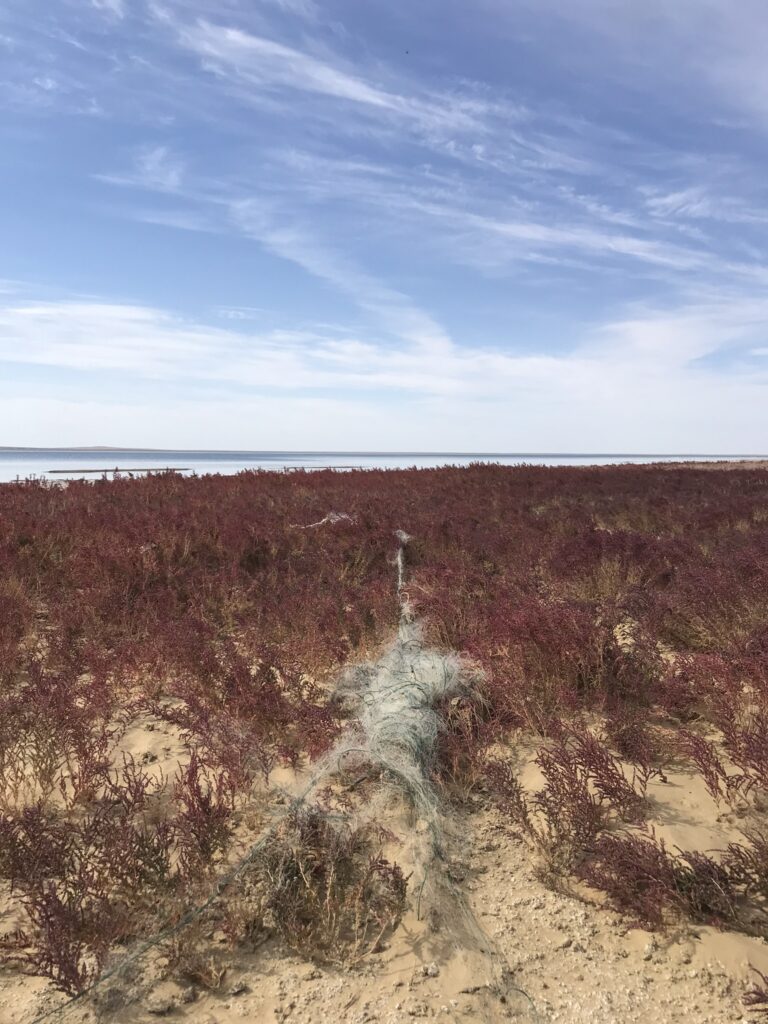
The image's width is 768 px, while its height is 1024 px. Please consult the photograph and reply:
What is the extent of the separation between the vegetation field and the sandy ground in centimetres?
Result: 1

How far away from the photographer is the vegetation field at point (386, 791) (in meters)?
2.18

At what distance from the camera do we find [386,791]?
3141 mm

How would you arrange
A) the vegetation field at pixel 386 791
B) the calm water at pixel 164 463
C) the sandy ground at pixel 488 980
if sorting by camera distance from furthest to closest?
the calm water at pixel 164 463, the vegetation field at pixel 386 791, the sandy ground at pixel 488 980

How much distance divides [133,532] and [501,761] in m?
6.02

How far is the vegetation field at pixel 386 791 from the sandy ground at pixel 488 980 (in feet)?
0.03

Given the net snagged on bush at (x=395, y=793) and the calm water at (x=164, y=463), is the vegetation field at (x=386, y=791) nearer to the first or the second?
the net snagged on bush at (x=395, y=793)

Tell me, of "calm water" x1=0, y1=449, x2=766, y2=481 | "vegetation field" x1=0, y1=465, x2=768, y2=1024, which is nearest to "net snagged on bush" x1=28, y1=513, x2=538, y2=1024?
"vegetation field" x1=0, y1=465, x2=768, y2=1024

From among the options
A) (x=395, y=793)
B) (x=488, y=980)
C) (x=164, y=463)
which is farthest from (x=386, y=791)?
(x=164, y=463)

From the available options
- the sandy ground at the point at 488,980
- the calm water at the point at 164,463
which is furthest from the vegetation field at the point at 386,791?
the calm water at the point at 164,463

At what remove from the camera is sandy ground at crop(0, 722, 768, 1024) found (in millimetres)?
2041

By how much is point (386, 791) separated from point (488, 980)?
1.06 metres

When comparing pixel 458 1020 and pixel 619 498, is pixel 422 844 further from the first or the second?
pixel 619 498

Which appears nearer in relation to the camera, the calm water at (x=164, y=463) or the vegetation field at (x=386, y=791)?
the vegetation field at (x=386, y=791)

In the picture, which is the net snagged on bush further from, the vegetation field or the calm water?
the calm water
